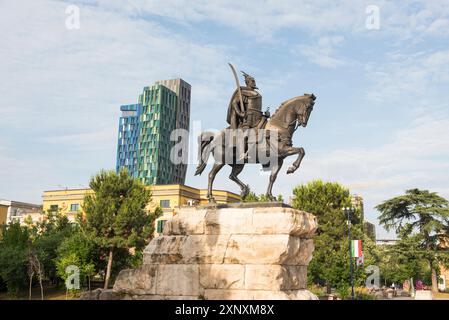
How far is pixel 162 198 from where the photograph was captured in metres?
61.9

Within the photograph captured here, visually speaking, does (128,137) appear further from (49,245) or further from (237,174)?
(237,174)

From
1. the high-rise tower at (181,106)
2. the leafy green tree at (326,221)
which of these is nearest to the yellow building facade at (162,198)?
the leafy green tree at (326,221)

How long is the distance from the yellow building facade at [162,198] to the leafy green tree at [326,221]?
69.2ft

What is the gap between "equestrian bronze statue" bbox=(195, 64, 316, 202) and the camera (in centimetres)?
1272

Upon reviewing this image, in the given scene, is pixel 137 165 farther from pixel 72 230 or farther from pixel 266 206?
pixel 266 206

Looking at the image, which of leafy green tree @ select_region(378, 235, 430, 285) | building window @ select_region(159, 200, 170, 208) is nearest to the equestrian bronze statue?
leafy green tree @ select_region(378, 235, 430, 285)

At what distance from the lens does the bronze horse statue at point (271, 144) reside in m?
12.6

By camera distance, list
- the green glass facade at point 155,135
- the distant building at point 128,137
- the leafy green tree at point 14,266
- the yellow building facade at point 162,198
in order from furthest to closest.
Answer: the distant building at point 128,137
the green glass facade at point 155,135
the yellow building facade at point 162,198
the leafy green tree at point 14,266

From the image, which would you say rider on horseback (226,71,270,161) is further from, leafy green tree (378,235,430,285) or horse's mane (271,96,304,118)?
leafy green tree (378,235,430,285)

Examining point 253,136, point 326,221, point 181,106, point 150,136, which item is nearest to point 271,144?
point 253,136

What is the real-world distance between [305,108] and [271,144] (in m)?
1.51

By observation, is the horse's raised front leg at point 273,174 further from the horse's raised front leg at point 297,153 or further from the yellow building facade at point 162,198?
the yellow building facade at point 162,198

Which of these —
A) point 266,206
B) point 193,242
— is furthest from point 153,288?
point 266,206

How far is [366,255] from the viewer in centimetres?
4850
